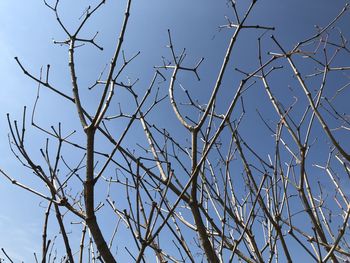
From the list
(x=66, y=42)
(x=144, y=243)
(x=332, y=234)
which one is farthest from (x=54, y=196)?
(x=332, y=234)

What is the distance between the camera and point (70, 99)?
1715 millimetres

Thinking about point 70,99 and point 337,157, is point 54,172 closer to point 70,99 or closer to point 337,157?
point 70,99

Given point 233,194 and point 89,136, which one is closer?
point 89,136

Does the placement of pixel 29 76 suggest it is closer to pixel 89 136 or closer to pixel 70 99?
pixel 70 99

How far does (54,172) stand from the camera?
167 cm

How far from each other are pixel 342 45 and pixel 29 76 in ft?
8.00

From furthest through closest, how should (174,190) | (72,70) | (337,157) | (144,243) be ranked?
(337,157), (174,190), (72,70), (144,243)

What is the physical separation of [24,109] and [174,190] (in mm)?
819

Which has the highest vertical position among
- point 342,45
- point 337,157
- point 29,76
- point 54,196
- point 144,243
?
point 342,45

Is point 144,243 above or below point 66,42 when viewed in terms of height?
below

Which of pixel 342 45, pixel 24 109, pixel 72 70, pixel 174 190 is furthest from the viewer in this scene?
pixel 342 45

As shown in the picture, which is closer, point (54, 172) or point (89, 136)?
point (89, 136)

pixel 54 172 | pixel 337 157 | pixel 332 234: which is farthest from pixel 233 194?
pixel 54 172

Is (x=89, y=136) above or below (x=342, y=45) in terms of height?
below
